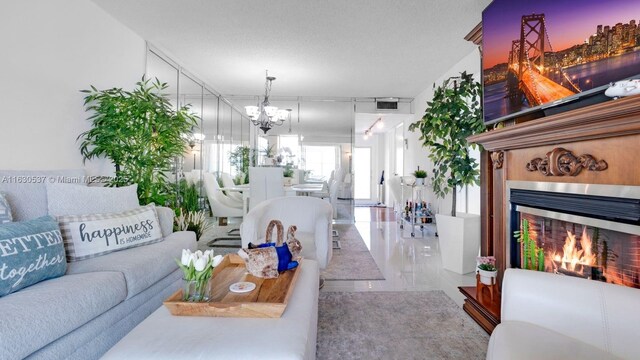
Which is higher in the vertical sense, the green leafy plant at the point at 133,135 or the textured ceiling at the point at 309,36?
the textured ceiling at the point at 309,36

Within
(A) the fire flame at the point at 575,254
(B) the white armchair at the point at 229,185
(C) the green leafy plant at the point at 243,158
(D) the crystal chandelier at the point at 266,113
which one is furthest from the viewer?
(C) the green leafy plant at the point at 243,158

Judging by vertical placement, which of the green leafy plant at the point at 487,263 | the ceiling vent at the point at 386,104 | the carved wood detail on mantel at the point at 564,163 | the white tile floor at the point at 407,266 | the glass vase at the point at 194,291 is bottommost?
the white tile floor at the point at 407,266

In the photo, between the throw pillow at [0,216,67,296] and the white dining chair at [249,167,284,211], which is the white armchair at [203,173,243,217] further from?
the throw pillow at [0,216,67,296]

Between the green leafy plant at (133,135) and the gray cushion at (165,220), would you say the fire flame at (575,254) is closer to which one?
the gray cushion at (165,220)

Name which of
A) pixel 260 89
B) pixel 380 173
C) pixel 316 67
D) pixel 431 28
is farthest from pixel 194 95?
pixel 380 173

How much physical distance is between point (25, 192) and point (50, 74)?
1199mm

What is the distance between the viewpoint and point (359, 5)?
113 inches

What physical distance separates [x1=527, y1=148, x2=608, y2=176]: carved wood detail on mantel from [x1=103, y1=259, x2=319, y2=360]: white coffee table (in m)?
1.54

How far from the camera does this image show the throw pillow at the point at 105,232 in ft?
5.90

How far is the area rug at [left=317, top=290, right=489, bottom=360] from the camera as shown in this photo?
1782 mm

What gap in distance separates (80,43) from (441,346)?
148 inches

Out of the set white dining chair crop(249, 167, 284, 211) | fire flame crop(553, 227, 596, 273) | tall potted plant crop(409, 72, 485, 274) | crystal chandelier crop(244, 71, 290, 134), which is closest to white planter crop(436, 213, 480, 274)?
tall potted plant crop(409, 72, 485, 274)

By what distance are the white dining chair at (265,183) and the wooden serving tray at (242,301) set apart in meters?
2.97

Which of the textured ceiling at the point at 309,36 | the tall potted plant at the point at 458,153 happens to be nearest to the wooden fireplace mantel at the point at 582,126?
the tall potted plant at the point at 458,153
